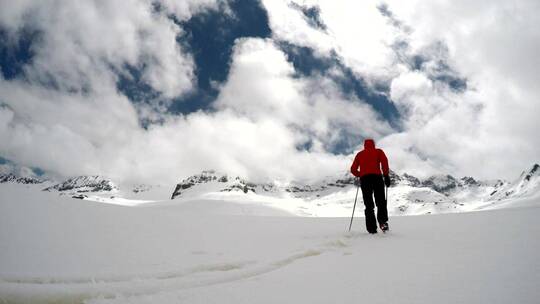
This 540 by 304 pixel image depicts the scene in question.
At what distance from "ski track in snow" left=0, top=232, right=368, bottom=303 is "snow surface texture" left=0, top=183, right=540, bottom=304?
0.03 feet

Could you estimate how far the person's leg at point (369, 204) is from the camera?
6.40m

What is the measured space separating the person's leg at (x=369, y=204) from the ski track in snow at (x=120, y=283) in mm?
3135

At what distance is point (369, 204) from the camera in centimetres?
669

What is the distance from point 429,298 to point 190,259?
8.11 feet

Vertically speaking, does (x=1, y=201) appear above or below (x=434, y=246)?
above

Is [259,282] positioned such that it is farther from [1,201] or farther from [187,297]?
[1,201]

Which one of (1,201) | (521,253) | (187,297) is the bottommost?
(187,297)

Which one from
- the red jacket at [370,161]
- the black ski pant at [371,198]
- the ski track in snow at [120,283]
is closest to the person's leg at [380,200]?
the black ski pant at [371,198]

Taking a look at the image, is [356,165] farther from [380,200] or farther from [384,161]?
[380,200]

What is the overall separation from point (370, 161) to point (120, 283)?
543 cm

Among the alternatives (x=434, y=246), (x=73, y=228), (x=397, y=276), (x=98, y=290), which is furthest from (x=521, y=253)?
(x=73, y=228)

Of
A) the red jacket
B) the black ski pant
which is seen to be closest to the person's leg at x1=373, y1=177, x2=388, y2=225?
the black ski pant

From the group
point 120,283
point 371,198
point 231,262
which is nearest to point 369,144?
point 371,198

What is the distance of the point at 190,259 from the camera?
3.79 metres
